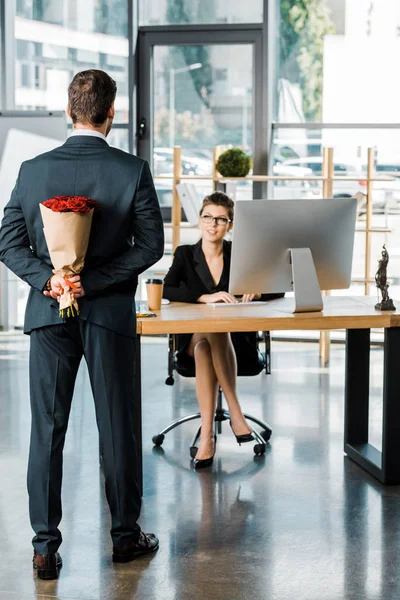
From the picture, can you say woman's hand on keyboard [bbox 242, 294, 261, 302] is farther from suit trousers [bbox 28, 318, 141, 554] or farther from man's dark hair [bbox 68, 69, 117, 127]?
man's dark hair [bbox 68, 69, 117, 127]

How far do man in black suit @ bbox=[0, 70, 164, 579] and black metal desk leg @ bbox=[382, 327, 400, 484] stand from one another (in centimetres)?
137

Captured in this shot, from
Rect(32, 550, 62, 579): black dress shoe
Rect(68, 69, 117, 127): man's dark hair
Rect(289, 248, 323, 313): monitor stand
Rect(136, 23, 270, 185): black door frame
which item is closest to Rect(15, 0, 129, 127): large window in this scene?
Rect(136, 23, 270, 185): black door frame

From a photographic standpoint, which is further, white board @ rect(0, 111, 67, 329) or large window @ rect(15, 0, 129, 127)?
large window @ rect(15, 0, 129, 127)

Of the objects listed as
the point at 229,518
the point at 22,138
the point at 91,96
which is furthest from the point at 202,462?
the point at 22,138

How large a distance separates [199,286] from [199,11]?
3995mm

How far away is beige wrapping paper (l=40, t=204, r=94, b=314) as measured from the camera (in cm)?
285

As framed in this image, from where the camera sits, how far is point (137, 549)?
10.7 feet

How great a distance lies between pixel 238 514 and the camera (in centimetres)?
374

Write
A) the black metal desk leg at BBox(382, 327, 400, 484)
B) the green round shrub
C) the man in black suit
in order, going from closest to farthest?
the man in black suit
the black metal desk leg at BBox(382, 327, 400, 484)
the green round shrub

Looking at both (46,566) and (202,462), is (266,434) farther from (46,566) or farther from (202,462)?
(46,566)

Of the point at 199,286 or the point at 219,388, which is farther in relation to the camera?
the point at 219,388

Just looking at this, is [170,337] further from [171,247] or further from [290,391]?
[171,247]

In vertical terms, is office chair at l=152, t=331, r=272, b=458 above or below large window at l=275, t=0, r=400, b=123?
below

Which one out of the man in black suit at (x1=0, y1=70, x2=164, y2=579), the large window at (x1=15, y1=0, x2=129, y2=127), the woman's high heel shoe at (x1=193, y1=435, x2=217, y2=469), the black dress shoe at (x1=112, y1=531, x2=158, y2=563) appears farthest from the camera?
the large window at (x1=15, y1=0, x2=129, y2=127)
